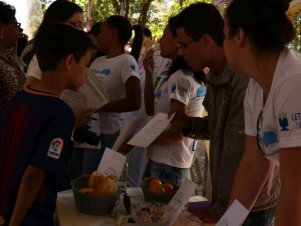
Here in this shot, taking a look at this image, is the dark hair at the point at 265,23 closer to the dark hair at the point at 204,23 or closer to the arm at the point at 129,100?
the dark hair at the point at 204,23

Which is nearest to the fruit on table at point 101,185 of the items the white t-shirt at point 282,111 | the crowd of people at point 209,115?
the crowd of people at point 209,115

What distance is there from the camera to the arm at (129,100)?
8.30ft

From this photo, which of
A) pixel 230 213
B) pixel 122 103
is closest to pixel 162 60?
pixel 122 103

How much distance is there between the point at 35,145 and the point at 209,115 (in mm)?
690

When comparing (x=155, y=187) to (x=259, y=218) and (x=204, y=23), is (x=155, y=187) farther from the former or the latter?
(x=204, y=23)

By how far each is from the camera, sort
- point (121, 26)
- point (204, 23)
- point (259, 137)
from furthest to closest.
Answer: point (121, 26) < point (204, 23) < point (259, 137)

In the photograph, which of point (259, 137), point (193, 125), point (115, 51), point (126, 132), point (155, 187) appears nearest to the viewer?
point (259, 137)

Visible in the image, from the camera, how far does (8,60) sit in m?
2.28

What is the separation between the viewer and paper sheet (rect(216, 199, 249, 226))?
982 mm

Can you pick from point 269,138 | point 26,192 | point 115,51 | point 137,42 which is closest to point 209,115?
point 269,138

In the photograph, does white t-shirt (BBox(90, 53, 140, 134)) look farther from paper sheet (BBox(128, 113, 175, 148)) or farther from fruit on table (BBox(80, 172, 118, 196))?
fruit on table (BBox(80, 172, 118, 196))

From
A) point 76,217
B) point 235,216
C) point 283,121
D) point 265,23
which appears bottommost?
point 76,217

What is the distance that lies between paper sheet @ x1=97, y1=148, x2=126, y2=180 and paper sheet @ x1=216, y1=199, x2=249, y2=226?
2.16ft

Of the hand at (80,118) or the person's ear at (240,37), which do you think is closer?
the person's ear at (240,37)
